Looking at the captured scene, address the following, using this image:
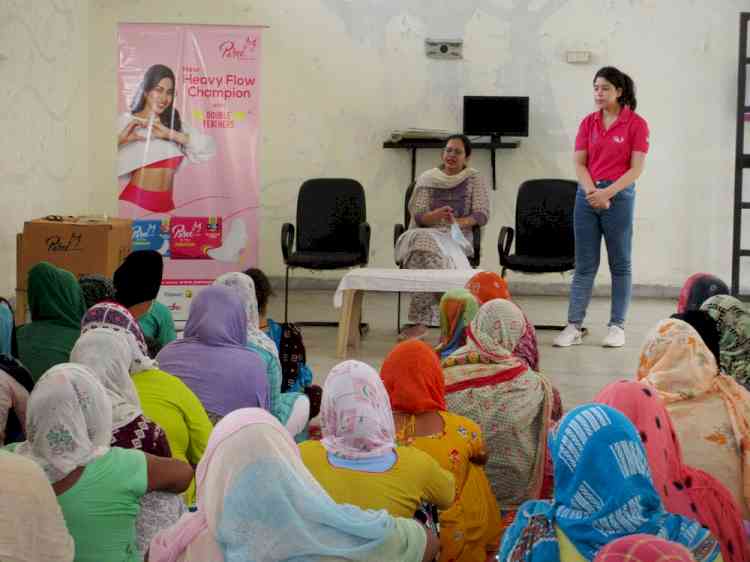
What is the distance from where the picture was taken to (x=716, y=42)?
8.59 metres

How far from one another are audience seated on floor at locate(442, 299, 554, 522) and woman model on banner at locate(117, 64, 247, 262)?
408cm

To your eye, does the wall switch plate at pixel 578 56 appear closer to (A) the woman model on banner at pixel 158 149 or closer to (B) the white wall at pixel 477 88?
(B) the white wall at pixel 477 88

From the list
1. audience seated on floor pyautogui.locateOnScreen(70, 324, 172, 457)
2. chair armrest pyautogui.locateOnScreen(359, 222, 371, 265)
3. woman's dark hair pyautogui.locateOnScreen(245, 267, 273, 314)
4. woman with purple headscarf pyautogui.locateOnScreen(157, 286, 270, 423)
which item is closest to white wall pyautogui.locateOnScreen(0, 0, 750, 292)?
chair armrest pyautogui.locateOnScreen(359, 222, 371, 265)

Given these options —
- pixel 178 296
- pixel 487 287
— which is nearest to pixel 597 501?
pixel 487 287

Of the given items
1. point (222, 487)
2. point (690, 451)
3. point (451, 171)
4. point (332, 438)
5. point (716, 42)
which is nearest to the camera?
point (222, 487)

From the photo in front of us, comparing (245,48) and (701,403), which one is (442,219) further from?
(701,403)

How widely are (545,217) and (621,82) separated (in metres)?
1.29

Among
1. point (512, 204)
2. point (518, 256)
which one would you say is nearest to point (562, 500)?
point (518, 256)

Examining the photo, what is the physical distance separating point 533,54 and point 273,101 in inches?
79.0

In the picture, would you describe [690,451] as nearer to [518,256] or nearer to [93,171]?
[518,256]

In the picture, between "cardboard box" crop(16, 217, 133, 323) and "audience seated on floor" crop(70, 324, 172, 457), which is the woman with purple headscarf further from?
"cardboard box" crop(16, 217, 133, 323)

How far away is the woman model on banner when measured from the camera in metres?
7.31

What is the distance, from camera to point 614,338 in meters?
6.60

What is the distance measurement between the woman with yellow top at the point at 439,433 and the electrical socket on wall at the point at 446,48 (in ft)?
19.5
